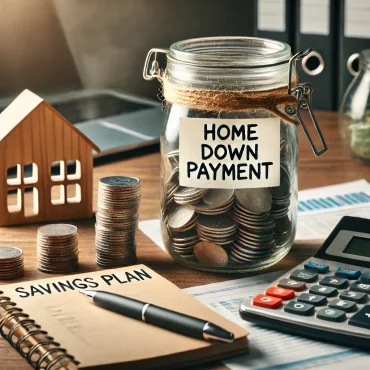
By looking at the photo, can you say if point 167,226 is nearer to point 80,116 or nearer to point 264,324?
point 264,324

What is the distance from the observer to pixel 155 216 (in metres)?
1.05

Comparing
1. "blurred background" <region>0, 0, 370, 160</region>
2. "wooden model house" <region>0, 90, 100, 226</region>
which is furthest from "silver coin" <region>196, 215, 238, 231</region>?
"blurred background" <region>0, 0, 370, 160</region>

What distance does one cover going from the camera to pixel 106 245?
2.96 feet

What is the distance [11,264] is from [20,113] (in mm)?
211

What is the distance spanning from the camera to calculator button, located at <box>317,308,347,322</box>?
0.73m

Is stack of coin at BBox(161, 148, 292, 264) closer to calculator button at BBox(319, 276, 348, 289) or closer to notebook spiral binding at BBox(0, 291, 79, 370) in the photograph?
calculator button at BBox(319, 276, 348, 289)

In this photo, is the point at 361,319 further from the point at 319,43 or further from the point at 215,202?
the point at 319,43

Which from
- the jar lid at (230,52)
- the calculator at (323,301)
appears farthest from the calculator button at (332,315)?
the jar lid at (230,52)

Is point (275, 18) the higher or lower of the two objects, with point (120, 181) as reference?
higher

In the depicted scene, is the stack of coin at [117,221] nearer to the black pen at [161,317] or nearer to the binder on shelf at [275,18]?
the black pen at [161,317]

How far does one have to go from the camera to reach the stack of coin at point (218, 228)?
2.78 feet

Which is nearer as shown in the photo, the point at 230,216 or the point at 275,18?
the point at 230,216

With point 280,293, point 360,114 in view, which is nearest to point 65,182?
point 280,293

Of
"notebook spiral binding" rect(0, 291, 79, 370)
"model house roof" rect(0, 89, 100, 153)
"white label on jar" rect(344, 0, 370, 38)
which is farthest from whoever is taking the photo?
"white label on jar" rect(344, 0, 370, 38)
